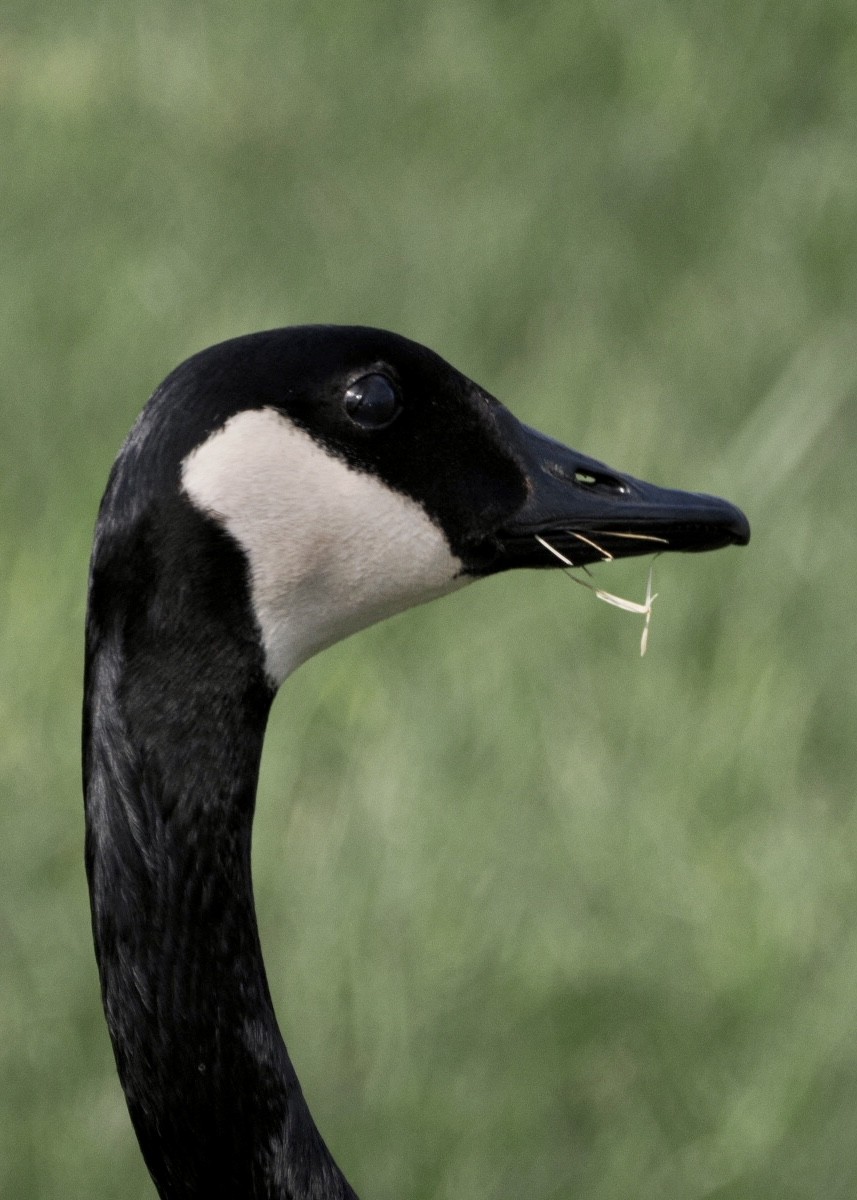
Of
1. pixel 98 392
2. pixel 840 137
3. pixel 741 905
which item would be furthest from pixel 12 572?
pixel 840 137

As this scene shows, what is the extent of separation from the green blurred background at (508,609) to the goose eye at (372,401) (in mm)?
1777

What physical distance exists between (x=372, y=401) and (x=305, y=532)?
171 mm

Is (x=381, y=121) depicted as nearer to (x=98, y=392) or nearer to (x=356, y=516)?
(x=98, y=392)

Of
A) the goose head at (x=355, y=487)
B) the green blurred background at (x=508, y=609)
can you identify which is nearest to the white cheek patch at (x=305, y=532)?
the goose head at (x=355, y=487)

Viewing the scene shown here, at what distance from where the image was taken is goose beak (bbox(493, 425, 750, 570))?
2.44 m

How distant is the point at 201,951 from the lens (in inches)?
Answer: 84.8

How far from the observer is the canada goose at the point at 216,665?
2.10m

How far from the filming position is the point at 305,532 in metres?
2.21

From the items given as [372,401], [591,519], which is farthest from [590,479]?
[372,401]

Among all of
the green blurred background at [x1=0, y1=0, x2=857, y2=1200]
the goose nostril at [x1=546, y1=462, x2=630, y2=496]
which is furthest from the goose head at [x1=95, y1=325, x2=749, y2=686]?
the green blurred background at [x1=0, y1=0, x2=857, y2=1200]

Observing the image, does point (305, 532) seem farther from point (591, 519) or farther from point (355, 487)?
point (591, 519)

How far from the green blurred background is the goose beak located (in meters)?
1.55

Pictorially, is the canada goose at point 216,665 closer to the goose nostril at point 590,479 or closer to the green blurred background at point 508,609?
the goose nostril at point 590,479

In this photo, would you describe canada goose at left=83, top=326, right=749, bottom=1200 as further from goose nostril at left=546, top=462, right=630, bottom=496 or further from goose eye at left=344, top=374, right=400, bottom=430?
goose nostril at left=546, top=462, right=630, bottom=496
